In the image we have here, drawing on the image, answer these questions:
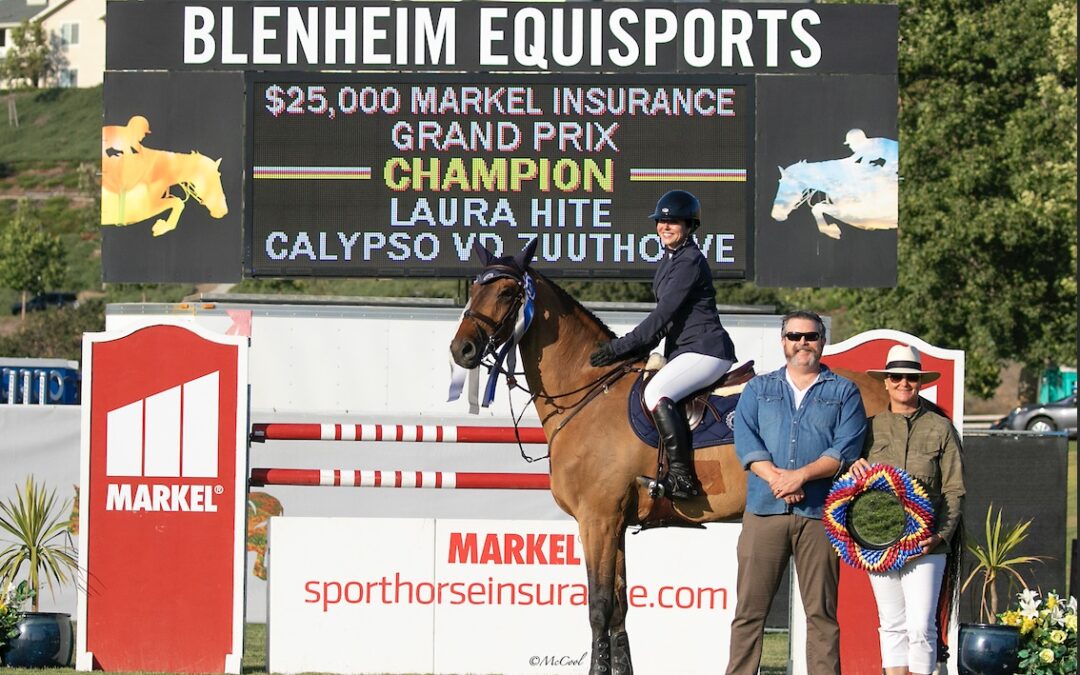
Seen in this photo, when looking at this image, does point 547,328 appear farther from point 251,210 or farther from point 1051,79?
point 1051,79

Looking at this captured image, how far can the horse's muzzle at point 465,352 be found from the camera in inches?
338

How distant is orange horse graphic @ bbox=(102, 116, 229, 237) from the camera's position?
13148 millimetres

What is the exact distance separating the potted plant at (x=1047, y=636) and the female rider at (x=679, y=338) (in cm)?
258

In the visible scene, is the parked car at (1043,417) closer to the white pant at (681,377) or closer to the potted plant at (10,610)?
the white pant at (681,377)

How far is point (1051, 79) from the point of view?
33.5 m

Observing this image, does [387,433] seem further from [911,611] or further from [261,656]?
[911,611]

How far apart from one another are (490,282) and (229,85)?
531 cm

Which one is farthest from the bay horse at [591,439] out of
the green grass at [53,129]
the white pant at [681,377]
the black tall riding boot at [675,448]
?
the green grass at [53,129]

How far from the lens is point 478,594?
1074 centimetres

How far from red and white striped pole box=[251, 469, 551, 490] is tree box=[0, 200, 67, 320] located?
2130 inches

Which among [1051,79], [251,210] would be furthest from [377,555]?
[1051,79]

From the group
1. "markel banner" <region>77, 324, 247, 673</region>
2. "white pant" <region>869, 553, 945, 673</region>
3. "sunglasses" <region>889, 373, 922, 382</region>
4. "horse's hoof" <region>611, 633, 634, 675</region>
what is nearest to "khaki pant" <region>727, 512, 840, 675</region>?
"white pant" <region>869, 553, 945, 673</region>

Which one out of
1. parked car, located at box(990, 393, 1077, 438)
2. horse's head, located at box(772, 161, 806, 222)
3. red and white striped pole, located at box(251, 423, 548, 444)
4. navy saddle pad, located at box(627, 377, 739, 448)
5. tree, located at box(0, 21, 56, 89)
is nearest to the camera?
navy saddle pad, located at box(627, 377, 739, 448)

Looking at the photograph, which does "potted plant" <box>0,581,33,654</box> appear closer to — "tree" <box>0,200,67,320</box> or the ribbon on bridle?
the ribbon on bridle
